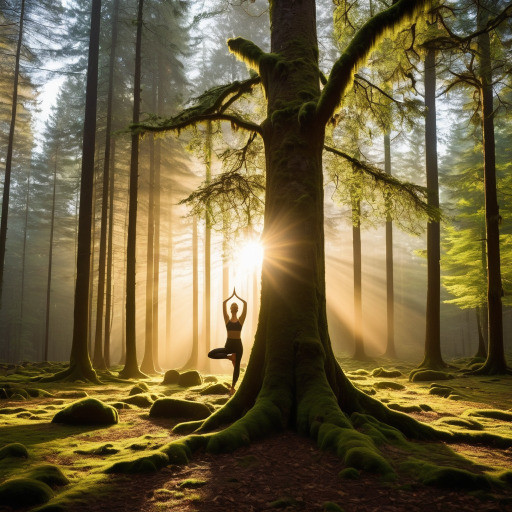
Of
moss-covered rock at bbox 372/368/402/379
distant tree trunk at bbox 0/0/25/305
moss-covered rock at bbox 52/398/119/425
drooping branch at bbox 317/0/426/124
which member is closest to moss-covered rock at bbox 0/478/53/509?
moss-covered rock at bbox 52/398/119/425

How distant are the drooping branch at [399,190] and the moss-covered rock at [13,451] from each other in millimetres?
6669

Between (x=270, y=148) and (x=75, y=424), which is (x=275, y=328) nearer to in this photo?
(x=270, y=148)

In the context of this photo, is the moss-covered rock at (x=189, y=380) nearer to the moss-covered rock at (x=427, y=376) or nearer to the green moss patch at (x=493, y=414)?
the moss-covered rock at (x=427, y=376)

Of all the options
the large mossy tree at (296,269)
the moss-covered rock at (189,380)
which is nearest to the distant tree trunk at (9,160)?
the moss-covered rock at (189,380)

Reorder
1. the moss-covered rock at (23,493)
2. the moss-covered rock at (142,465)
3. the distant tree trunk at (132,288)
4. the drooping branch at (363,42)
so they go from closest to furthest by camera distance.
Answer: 1. the moss-covered rock at (23,493)
2. the moss-covered rock at (142,465)
3. the drooping branch at (363,42)
4. the distant tree trunk at (132,288)

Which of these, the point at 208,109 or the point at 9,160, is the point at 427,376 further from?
the point at 9,160

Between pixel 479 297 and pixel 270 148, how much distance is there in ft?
52.3

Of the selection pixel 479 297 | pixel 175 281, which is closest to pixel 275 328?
pixel 479 297

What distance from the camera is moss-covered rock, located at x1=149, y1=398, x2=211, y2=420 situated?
5.84 meters

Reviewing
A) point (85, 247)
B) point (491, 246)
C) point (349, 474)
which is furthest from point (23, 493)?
point (491, 246)

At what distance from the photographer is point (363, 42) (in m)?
4.73

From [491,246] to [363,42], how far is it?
32.4 feet

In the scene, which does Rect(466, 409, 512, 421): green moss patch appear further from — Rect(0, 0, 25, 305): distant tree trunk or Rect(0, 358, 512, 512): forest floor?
Rect(0, 0, 25, 305): distant tree trunk

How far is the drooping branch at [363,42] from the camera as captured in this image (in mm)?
4723
